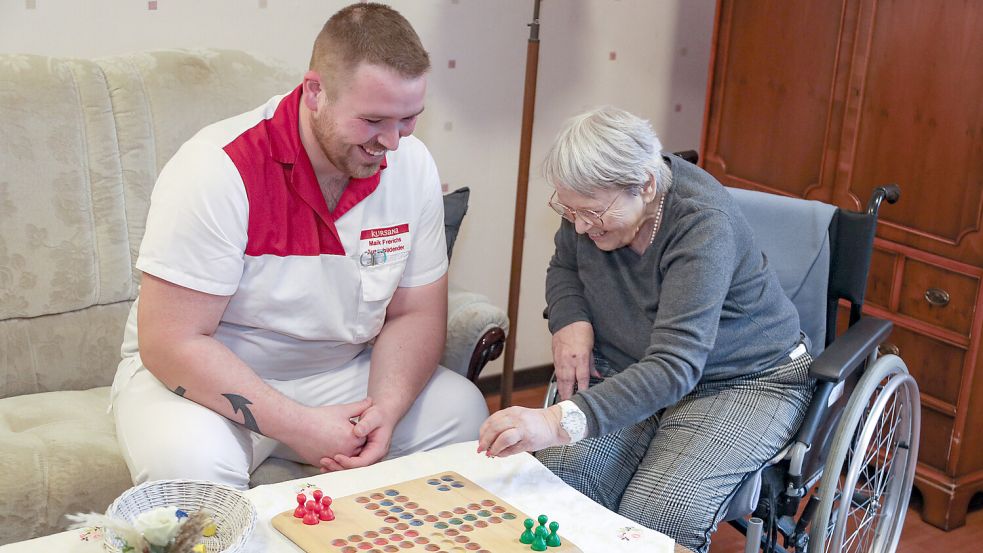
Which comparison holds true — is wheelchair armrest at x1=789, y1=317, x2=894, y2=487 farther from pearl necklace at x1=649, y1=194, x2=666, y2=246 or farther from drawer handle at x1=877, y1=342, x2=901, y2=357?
drawer handle at x1=877, y1=342, x2=901, y2=357

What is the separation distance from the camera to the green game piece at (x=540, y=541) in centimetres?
140

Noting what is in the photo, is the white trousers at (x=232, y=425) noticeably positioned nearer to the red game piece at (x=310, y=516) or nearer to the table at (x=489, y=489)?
the table at (x=489, y=489)

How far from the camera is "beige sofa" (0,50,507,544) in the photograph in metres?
2.10

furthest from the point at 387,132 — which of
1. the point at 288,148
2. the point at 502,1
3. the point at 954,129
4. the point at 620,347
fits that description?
the point at 954,129

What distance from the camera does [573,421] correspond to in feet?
5.48

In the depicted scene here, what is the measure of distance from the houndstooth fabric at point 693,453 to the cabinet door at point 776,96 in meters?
1.10

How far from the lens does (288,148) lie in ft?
6.12

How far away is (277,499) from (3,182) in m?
1.01

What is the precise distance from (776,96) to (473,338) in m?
1.25

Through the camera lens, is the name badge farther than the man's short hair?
Yes

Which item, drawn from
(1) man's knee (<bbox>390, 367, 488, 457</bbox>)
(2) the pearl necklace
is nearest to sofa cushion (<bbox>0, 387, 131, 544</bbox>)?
(1) man's knee (<bbox>390, 367, 488, 457</bbox>)

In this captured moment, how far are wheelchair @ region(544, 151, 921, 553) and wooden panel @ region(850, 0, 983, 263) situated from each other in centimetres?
52

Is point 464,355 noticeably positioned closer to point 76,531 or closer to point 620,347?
point 620,347

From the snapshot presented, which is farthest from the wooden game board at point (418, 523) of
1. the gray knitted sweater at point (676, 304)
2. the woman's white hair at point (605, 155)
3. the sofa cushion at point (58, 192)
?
the sofa cushion at point (58, 192)
